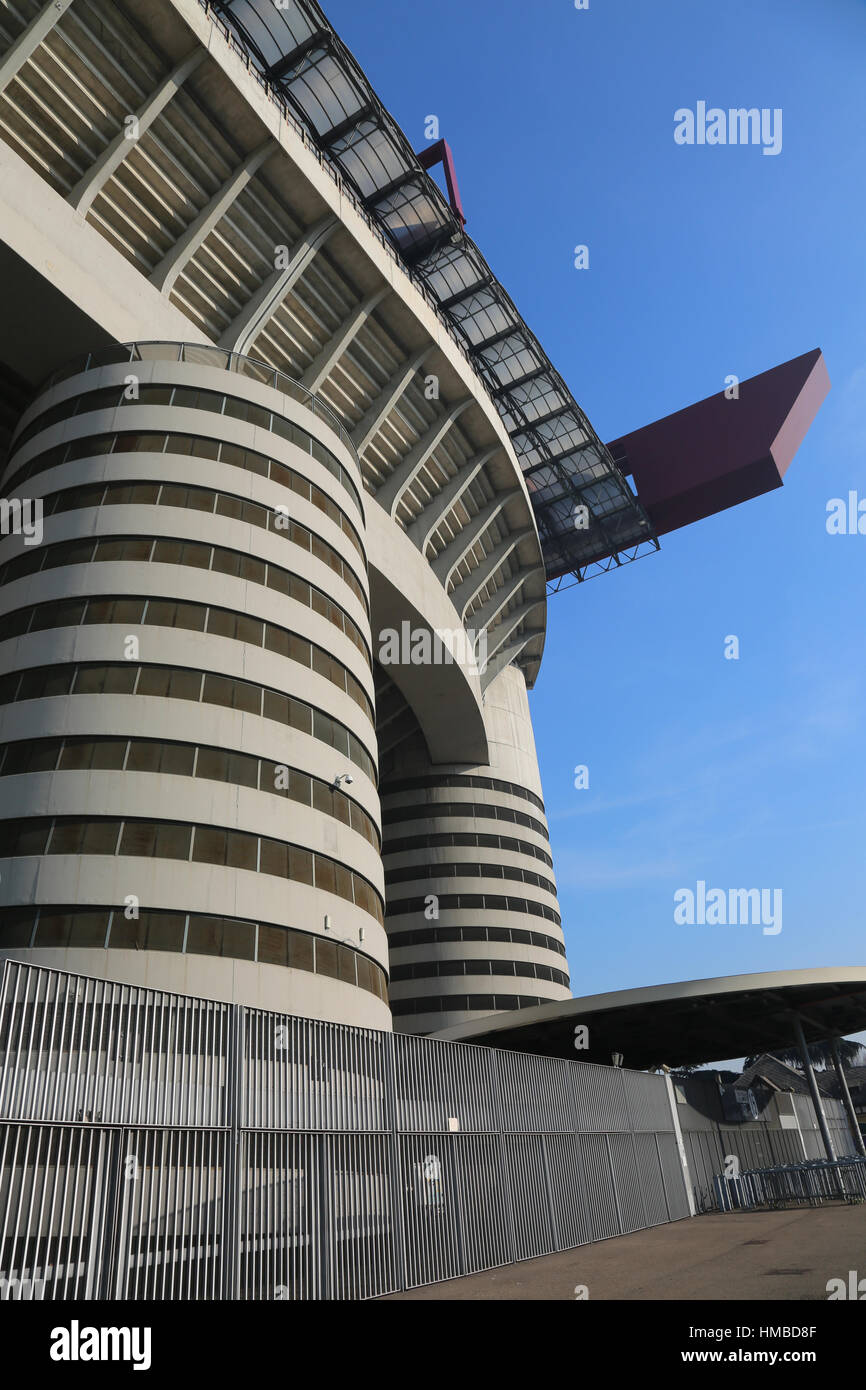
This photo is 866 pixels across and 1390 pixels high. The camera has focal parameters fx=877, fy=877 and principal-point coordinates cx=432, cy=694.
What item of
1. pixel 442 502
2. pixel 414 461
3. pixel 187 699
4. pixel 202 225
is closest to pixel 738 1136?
pixel 187 699

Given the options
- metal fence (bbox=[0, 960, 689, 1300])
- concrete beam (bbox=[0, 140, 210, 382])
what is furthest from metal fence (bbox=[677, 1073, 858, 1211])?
Answer: concrete beam (bbox=[0, 140, 210, 382])

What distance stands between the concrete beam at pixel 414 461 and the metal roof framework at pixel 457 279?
7.35 metres

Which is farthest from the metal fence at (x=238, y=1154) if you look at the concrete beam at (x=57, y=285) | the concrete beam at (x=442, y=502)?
the concrete beam at (x=442, y=502)

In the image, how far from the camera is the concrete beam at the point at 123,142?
27.8 metres

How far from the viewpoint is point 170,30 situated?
28.1m

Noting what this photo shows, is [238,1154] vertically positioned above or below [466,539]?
below

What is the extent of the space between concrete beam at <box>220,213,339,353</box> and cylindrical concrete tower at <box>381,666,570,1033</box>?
27.1 m

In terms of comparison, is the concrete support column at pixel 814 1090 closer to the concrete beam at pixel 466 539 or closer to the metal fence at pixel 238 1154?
the metal fence at pixel 238 1154

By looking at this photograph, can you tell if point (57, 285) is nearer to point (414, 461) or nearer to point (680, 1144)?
point (414, 461)

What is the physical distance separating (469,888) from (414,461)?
78.3 feet

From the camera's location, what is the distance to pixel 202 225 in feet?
99.7

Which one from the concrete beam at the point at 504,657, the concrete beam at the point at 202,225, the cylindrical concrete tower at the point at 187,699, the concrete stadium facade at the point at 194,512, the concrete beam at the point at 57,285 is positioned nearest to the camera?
the cylindrical concrete tower at the point at 187,699
